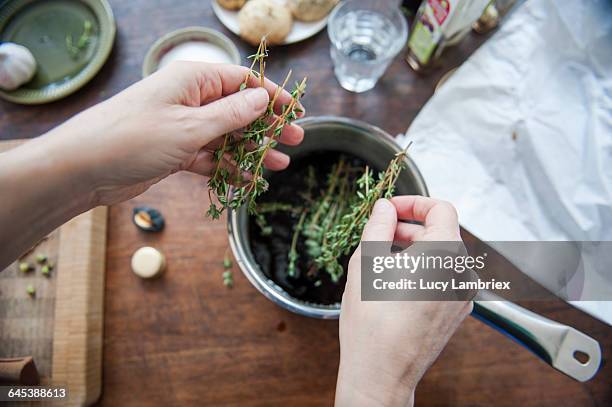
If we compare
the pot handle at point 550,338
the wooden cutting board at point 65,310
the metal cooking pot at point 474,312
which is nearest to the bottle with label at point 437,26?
the metal cooking pot at point 474,312

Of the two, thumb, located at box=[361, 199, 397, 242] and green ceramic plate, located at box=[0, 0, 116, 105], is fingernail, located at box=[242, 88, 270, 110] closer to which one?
thumb, located at box=[361, 199, 397, 242]

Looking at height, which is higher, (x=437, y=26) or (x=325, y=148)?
(x=437, y=26)

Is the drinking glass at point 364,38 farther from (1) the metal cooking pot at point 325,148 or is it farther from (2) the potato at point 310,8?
(1) the metal cooking pot at point 325,148

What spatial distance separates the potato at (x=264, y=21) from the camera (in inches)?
40.6

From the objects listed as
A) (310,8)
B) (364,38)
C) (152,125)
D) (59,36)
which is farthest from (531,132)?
(59,36)

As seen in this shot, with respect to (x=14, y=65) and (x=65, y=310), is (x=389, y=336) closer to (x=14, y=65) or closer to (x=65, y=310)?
(x=65, y=310)

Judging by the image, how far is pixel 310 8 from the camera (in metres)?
1.08

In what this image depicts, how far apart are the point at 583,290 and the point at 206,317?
0.86 m

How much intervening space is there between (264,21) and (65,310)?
2.72 feet

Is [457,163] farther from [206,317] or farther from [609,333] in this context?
[206,317]

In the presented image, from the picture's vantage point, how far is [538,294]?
0.95m

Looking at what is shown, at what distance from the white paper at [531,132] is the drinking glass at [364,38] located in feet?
0.55

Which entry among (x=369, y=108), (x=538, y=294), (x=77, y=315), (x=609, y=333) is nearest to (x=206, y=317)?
(x=77, y=315)

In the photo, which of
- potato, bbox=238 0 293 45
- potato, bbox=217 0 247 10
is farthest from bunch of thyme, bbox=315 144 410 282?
potato, bbox=217 0 247 10
